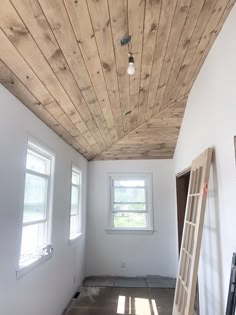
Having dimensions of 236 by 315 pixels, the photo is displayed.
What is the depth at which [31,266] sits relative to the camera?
2613 millimetres

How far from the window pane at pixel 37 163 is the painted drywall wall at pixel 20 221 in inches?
6.8

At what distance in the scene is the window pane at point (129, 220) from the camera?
5566 mm

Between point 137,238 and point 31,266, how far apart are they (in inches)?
125

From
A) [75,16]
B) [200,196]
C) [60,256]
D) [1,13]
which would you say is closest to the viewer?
[1,13]

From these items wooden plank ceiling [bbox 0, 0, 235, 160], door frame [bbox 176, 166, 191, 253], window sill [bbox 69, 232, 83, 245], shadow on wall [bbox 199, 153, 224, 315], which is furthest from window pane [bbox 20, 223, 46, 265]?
door frame [bbox 176, 166, 191, 253]

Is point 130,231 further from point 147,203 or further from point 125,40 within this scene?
point 125,40

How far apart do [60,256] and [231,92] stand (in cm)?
299

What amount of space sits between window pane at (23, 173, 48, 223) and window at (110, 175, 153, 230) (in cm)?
255

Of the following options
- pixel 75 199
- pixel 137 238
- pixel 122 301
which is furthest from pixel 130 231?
pixel 122 301

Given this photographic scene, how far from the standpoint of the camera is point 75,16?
66.8 inches

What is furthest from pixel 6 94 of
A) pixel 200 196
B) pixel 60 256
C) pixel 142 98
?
pixel 60 256

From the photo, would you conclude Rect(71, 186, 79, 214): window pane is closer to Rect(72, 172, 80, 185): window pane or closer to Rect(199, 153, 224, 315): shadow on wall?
Rect(72, 172, 80, 185): window pane

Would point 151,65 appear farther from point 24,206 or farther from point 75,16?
point 24,206

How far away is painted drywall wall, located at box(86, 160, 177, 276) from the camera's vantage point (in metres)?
5.37
